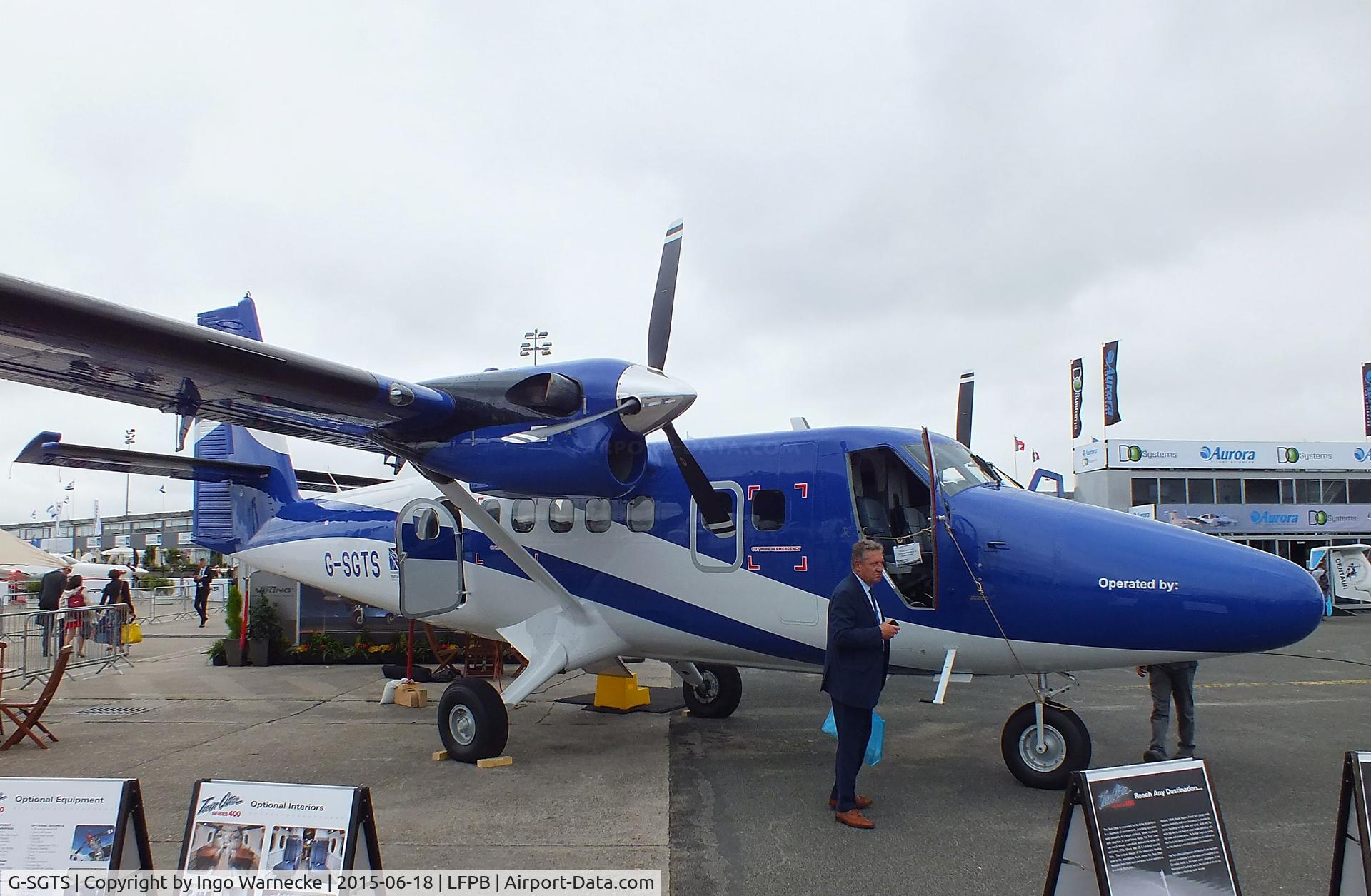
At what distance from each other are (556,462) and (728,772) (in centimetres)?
297

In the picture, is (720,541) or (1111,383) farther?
(1111,383)

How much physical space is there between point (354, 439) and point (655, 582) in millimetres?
3206

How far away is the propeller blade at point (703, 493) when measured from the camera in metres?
6.99

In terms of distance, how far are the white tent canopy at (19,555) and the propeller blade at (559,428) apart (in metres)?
15.2

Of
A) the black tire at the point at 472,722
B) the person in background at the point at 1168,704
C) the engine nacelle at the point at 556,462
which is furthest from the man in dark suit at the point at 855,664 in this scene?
the black tire at the point at 472,722

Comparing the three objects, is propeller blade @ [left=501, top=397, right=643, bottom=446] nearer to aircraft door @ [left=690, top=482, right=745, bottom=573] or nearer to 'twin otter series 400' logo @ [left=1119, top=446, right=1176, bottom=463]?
aircraft door @ [left=690, top=482, right=745, bottom=573]

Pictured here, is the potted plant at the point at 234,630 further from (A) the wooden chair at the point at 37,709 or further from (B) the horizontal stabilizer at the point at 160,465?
(A) the wooden chair at the point at 37,709

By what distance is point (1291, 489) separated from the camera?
35688 millimetres

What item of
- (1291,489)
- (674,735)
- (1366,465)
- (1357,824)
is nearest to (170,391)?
(674,735)

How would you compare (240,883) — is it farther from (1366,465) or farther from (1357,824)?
(1366,465)

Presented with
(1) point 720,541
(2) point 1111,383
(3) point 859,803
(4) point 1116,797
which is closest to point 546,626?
(1) point 720,541

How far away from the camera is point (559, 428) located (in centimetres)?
661

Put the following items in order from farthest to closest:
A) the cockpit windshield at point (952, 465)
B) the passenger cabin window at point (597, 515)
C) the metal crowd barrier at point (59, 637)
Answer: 1. the metal crowd barrier at point (59, 637)
2. the passenger cabin window at point (597, 515)
3. the cockpit windshield at point (952, 465)

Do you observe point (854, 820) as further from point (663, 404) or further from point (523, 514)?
point (523, 514)
